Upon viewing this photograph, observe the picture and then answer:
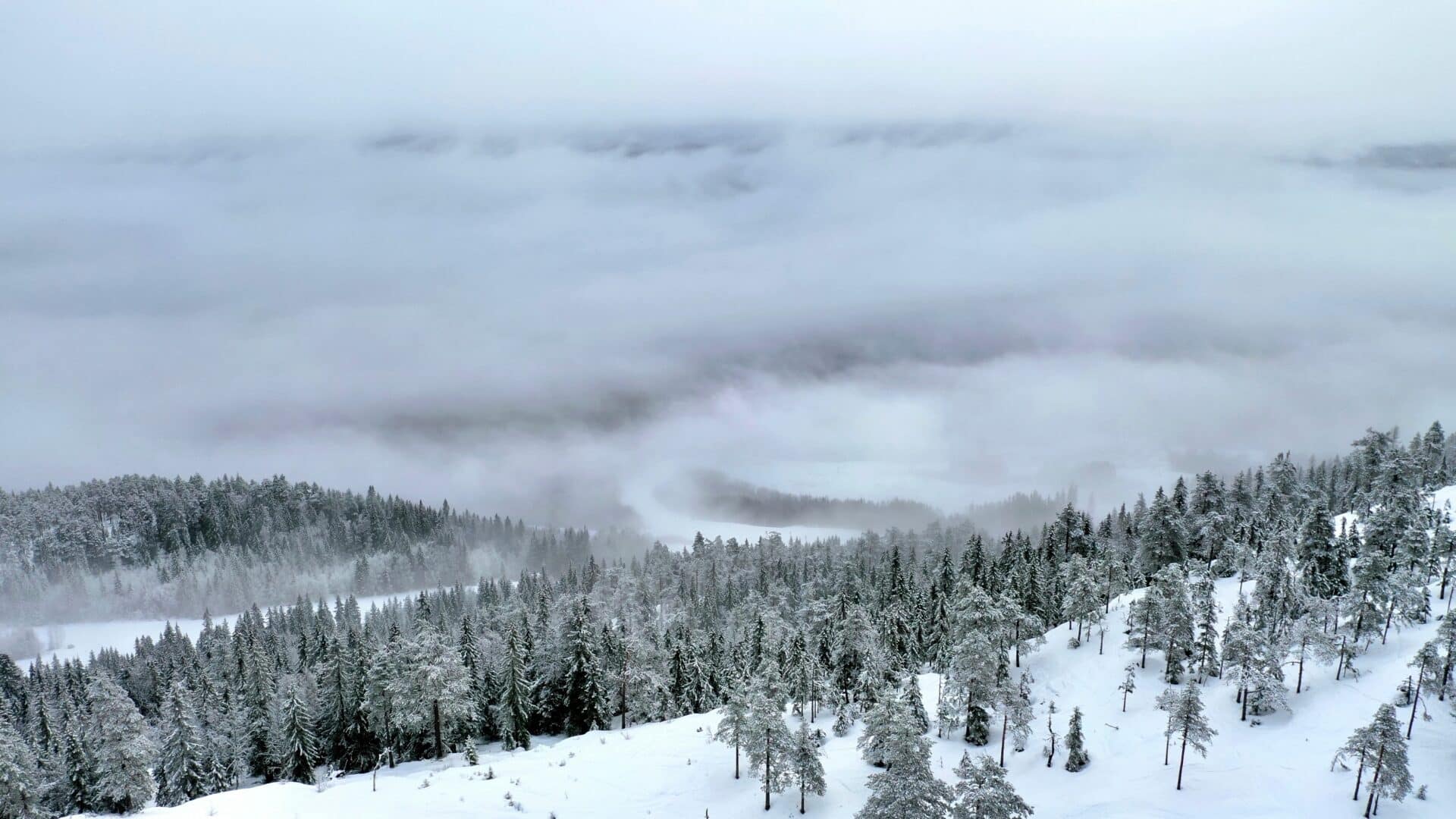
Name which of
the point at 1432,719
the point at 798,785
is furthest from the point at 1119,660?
the point at 798,785

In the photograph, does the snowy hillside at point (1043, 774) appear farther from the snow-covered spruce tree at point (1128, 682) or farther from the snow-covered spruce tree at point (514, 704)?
A: the snow-covered spruce tree at point (514, 704)

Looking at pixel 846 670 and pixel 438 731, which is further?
pixel 846 670

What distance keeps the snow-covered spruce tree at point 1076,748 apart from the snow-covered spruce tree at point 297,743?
80581 millimetres

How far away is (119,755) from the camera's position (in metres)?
73.1

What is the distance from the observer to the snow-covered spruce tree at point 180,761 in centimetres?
8431

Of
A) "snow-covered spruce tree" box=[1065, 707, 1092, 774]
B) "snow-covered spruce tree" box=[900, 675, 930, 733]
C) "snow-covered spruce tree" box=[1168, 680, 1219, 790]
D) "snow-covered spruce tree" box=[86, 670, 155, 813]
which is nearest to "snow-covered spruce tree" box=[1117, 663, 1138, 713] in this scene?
"snow-covered spruce tree" box=[1065, 707, 1092, 774]

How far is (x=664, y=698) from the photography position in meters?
104

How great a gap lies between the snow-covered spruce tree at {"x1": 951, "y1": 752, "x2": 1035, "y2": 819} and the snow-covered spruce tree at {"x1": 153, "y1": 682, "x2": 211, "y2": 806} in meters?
80.4

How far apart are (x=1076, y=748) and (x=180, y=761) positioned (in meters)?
93.3

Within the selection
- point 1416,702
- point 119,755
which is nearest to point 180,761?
point 119,755

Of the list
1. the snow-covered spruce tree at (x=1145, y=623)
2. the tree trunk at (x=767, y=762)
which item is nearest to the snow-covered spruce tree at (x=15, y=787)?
the tree trunk at (x=767, y=762)

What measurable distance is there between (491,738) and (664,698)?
22659mm

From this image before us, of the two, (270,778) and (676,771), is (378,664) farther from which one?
(676,771)

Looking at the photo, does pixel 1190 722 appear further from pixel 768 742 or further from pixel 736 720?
pixel 736 720
